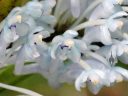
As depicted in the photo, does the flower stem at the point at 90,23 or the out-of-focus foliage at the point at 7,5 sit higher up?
the out-of-focus foliage at the point at 7,5

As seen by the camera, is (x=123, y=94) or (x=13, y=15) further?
(x=123, y=94)

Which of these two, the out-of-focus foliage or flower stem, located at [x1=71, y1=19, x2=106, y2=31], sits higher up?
the out-of-focus foliage

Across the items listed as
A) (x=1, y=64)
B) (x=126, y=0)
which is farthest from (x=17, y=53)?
(x=126, y=0)

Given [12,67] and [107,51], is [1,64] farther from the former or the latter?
[107,51]

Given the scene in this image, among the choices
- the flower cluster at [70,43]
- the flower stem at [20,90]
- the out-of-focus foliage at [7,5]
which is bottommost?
the flower stem at [20,90]

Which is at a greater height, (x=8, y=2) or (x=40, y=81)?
(x=8, y=2)

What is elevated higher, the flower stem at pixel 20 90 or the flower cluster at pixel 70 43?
the flower cluster at pixel 70 43
